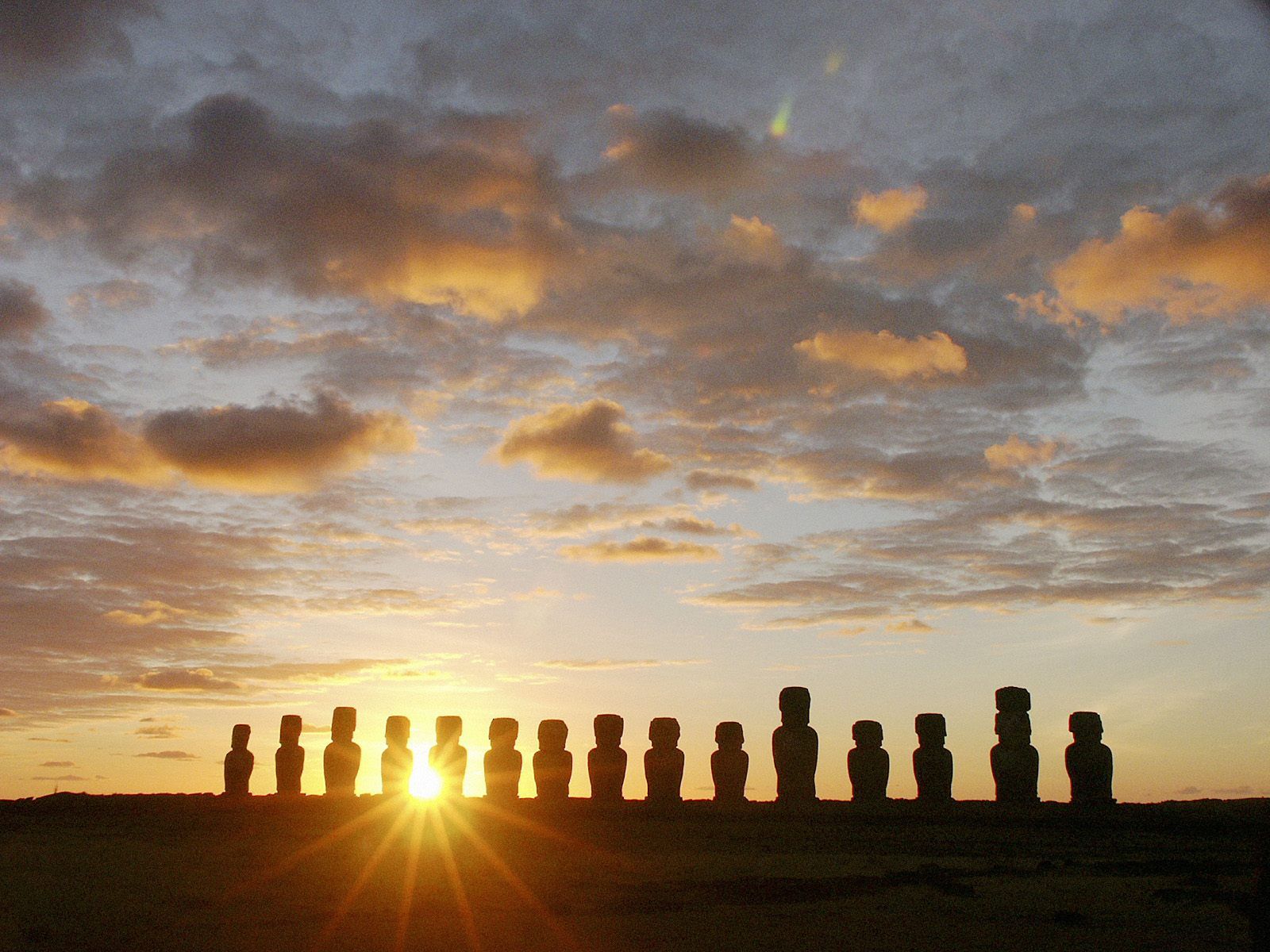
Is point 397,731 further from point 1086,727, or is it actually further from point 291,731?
point 1086,727

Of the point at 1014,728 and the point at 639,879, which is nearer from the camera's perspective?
the point at 639,879

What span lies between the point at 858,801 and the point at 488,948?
17.8 m

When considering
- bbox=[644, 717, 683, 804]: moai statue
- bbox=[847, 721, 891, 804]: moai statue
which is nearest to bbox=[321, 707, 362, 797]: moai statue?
bbox=[644, 717, 683, 804]: moai statue

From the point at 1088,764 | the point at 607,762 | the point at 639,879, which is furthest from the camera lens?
the point at 607,762

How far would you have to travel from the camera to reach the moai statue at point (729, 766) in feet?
101

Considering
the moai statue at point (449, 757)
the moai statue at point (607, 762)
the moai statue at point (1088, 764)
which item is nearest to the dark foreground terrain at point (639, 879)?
the moai statue at point (1088, 764)

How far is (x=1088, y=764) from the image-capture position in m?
29.3

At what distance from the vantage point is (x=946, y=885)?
15.9m

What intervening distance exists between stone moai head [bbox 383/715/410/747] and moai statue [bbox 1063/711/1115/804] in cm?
1806

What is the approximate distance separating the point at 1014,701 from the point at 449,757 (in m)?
15.3

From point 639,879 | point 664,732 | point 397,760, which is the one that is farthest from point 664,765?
point 639,879

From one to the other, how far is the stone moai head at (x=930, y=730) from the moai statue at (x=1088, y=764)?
2939 millimetres

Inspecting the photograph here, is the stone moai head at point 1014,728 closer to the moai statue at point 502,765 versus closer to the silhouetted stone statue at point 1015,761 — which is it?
the silhouetted stone statue at point 1015,761

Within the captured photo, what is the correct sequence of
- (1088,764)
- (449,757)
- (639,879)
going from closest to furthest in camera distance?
(639,879)
(1088,764)
(449,757)
